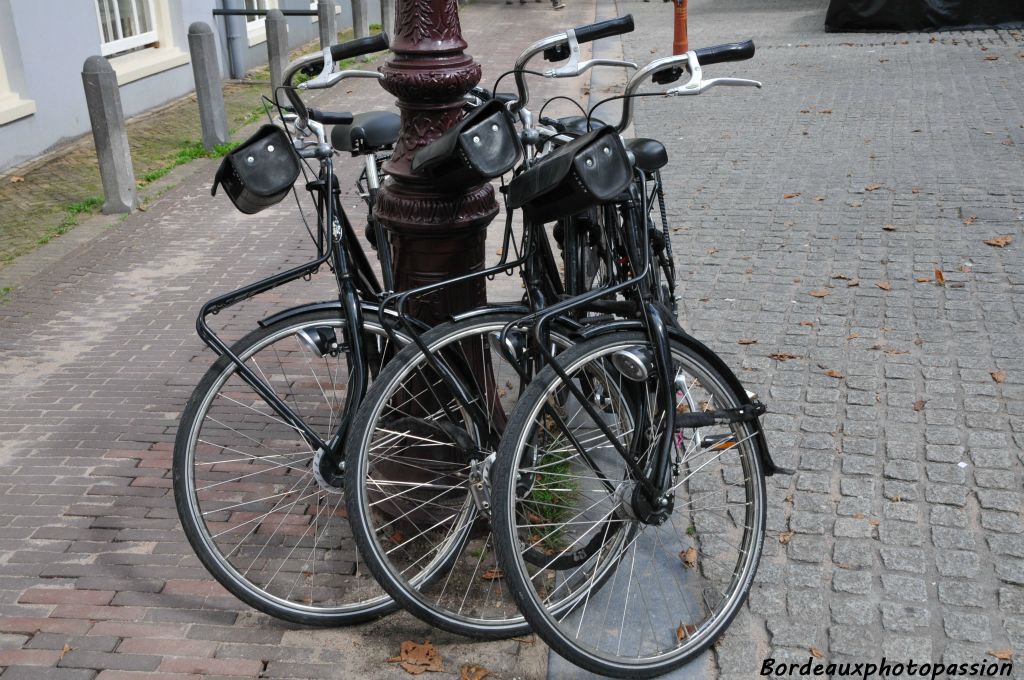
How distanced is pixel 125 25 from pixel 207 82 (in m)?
3.04

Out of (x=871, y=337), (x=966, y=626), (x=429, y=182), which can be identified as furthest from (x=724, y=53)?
(x=871, y=337)

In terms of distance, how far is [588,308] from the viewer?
325cm

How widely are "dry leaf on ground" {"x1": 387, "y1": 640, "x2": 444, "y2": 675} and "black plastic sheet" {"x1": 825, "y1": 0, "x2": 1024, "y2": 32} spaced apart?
49.4 feet

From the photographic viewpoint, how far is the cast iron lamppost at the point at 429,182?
3.36 m

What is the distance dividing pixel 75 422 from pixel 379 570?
245 cm

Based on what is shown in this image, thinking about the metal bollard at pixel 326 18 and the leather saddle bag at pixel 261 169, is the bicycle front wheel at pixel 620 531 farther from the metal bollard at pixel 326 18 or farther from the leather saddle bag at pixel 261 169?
the metal bollard at pixel 326 18

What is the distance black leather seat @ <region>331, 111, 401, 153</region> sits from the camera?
368 centimetres

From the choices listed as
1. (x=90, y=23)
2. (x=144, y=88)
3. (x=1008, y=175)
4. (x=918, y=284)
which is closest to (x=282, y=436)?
(x=918, y=284)

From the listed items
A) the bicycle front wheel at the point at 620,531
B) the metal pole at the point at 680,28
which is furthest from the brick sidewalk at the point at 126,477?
the metal pole at the point at 680,28

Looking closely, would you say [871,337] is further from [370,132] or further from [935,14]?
[935,14]

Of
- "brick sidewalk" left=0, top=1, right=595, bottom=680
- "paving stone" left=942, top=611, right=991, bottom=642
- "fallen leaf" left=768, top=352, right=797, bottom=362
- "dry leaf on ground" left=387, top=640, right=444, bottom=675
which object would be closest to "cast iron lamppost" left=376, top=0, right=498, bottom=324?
"dry leaf on ground" left=387, top=640, right=444, bottom=675

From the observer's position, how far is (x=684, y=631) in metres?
3.17

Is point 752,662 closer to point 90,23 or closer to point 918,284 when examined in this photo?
point 918,284

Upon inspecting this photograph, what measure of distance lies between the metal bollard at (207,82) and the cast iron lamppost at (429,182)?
701 centimetres
